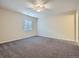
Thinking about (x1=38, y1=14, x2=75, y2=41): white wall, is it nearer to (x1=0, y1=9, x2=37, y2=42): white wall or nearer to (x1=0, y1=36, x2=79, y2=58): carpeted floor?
(x1=0, y1=9, x2=37, y2=42): white wall

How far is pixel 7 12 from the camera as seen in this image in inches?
183

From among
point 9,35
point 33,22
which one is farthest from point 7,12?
point 33,22

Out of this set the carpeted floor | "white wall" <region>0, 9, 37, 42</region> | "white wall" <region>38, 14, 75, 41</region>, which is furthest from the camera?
"white wall" <region>38, 14, 75, 41</region>

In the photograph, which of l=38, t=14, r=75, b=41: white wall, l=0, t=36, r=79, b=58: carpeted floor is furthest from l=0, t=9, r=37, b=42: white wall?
l=38, t=14, r=75, b=41: white wall

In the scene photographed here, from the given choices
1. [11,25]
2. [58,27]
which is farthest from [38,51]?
[58,27]

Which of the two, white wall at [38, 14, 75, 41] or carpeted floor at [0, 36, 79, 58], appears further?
white wall at [38, 14, 75, 41]

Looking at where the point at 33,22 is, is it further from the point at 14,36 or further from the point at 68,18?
the point at 68,18

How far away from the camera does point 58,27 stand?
618cm

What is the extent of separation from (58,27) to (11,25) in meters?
3.34

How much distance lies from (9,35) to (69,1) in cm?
365

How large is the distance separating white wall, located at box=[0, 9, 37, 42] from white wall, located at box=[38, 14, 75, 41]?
1.84 meters

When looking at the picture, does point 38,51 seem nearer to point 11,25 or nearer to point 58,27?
point 11,25

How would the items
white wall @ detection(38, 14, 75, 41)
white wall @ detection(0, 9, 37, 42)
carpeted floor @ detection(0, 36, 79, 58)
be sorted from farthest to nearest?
white wall @ detection(38, 14, 75, 41)
white wall @ detection(0, 9, 37, 42)
carpeted floor @ detection(0, 36, 79, 58)

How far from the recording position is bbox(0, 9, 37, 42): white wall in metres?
4.40
